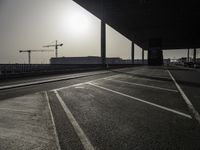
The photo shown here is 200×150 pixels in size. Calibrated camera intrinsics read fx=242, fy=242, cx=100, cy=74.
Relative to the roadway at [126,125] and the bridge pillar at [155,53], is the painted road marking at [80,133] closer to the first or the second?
the roadway at [126,125]

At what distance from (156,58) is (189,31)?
1249cm

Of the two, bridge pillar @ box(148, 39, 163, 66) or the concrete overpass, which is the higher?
the concrete overpass

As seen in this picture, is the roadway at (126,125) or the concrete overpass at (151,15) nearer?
the roadway at (126,125)

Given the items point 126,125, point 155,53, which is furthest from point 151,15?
point 126,125

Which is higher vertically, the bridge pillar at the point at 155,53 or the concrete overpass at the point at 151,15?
the concrete overpass at the point at 151,15

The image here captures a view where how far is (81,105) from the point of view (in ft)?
28.2

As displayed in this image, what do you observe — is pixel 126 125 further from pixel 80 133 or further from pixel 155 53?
pixel 155 53

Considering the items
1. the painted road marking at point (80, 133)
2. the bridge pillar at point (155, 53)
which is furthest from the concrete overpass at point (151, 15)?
the painted road marking at point (80, 133)

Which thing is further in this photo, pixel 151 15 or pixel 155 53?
pixel 155 53

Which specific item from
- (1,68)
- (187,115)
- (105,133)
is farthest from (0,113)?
(1,68)

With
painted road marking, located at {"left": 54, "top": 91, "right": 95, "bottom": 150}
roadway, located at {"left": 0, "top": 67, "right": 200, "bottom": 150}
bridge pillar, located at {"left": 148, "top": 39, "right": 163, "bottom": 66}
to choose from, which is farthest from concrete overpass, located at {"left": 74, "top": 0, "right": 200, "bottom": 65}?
painted road marking, located at {"left": 54, "top": 91, "right": 95, "bottom": 150}

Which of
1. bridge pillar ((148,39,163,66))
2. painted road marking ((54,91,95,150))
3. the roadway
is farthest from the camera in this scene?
bridge pillar ((148,39,163,66))

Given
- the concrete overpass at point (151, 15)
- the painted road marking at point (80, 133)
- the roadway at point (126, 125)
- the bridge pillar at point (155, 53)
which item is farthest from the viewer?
the bridge pillar at point (155, 53)

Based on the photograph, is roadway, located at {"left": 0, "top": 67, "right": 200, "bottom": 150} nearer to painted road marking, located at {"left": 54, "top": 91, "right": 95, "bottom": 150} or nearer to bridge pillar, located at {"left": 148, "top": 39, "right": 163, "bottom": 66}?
painted road marking, located at {"left": 54, "top": 91, "right": 95, "bottom": 150}
